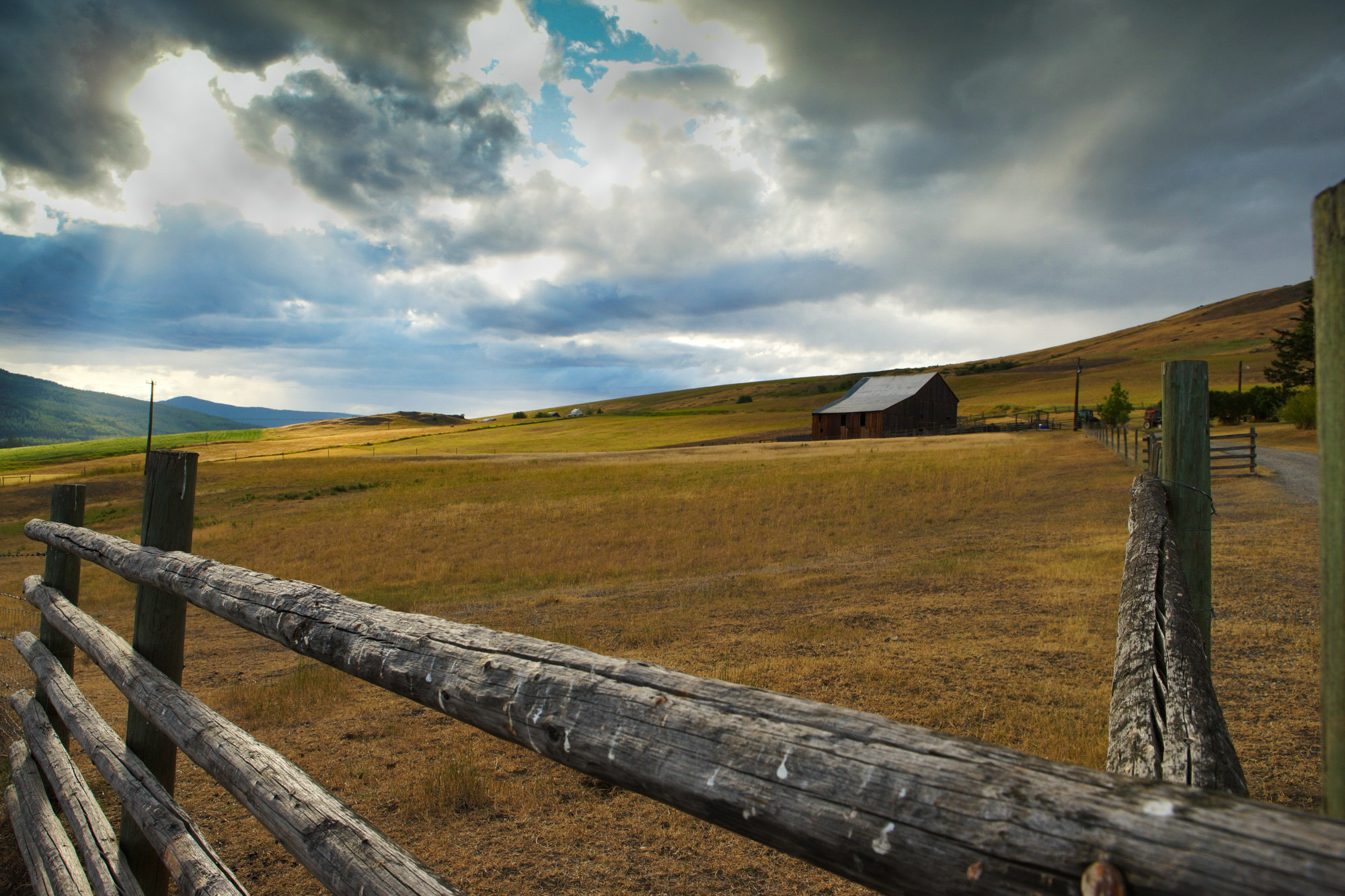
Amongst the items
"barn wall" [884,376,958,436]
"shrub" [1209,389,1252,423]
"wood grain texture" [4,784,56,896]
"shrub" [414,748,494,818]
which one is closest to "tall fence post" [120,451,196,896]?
"wood grain texture" [4,784,56,896]

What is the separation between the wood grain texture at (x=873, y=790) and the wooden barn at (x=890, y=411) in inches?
2366

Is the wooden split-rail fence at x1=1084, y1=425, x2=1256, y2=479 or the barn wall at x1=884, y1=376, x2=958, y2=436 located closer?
the wooden split-rail fence at x1=1084, y1=425, x2=1256, y2=479

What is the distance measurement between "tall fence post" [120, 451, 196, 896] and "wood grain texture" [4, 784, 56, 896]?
62cm

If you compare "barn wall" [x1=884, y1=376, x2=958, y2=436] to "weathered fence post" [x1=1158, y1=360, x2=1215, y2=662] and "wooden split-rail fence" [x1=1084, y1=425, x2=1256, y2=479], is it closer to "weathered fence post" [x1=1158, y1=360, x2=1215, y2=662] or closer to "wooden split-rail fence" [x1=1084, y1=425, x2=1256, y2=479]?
"wooden split-rail fence" [x1=1084, y1=425, x2=1256, y2=479]

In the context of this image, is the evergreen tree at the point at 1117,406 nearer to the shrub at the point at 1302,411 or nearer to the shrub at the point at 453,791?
the shrub at the point at 1302,411

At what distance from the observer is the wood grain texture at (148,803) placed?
102 inches

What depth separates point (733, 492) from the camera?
2211 centimetres

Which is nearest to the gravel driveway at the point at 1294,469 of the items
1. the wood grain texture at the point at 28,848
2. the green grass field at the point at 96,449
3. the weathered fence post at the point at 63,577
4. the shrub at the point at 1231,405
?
the wood grain texture at the point at 28,848

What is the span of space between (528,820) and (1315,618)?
834 cm

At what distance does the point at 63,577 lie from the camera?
16.1 feet

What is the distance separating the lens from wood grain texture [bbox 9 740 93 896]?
3.44 metres

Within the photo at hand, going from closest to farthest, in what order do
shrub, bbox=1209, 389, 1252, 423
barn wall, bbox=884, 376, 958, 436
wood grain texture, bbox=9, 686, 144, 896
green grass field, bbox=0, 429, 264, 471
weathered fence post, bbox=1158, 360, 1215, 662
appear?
wood grain texture, bbox=9, 686, 144, 896 → weathered fence post, bbox=1158, 360, 1215, 662 → shrub, bbox=1209, 389, 1252, 423 → barn wall, bbox=884, 376, 958, 436 → green grass field, bbox=0, 429, 264, 471

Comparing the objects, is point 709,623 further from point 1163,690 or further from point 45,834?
point 1163,690

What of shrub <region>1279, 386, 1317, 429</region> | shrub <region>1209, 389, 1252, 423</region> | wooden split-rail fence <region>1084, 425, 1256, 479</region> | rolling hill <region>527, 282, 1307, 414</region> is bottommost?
wooden split-rail fence <region>1084, 425, 1256, 479</region>
